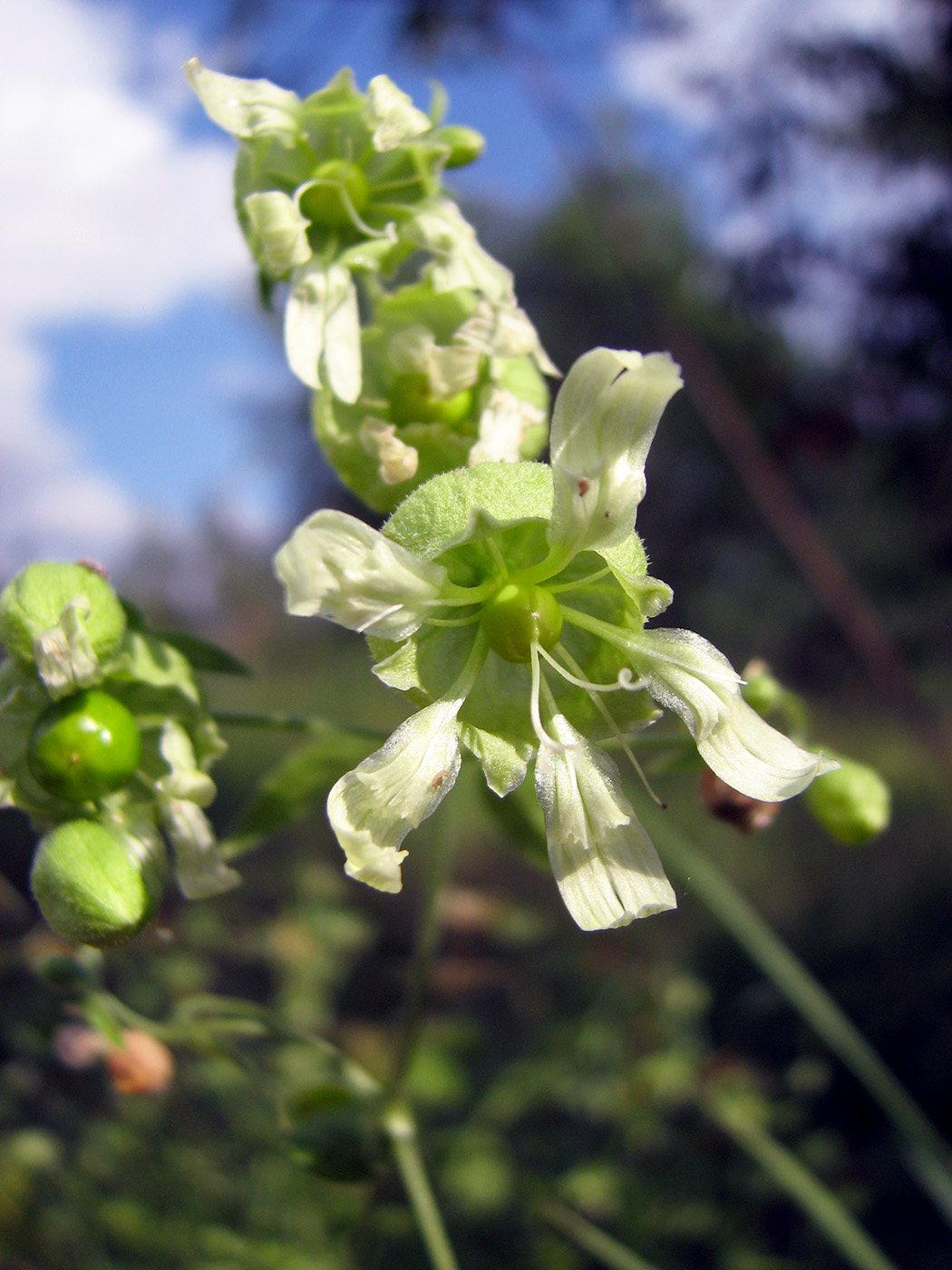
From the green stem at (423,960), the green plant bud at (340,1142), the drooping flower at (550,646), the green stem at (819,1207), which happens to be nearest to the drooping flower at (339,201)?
the drooping flower at (550,646)

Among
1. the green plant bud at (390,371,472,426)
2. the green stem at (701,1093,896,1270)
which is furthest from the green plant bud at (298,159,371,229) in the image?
the green stem at (701,1093,896,1270)

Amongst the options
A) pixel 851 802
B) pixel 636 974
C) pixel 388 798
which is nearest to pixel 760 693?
pixel 851 802

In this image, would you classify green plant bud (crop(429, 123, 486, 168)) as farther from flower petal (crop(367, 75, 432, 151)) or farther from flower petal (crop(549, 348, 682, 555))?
flower petal (crop(549, 348, 682, 555))

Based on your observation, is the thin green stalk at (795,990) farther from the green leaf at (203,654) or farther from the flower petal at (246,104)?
the flower petal at (246,104)

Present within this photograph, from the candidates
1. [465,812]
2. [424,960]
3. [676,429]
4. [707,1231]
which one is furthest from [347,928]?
[676,429]

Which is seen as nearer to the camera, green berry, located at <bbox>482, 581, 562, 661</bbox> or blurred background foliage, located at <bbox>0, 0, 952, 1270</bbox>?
green berry, located at <bbox>482, 581, 562, 661</bbox>

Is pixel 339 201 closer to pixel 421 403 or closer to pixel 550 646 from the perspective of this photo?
pixel 421 403
